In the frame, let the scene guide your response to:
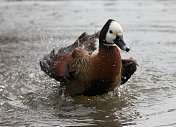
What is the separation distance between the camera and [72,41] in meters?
10.6

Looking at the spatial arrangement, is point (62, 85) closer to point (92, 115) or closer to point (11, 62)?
point (92, 115)

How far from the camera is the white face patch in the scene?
643cm

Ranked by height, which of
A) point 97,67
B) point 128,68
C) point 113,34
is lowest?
point 128,68

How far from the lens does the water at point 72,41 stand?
6.34 metres

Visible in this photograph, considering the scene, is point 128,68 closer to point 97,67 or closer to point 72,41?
point 97,67

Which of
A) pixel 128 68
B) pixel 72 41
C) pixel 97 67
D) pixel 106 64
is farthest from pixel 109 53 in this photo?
pixel 72 41

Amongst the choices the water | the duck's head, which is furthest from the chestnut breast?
the water

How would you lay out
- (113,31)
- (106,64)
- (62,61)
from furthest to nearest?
(62,61) < (106,64) < (113,31)

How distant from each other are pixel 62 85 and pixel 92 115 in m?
1.11

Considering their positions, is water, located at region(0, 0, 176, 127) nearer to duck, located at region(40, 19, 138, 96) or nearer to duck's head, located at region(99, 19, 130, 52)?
duck, located at region(40, 19, 138, 96)

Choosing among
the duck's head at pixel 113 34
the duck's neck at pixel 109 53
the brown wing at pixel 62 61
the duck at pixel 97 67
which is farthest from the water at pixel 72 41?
the duck's head at pixel 113 34

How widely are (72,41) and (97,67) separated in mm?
4111

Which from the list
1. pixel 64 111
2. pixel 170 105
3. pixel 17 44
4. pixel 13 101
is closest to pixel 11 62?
pixel 17 44

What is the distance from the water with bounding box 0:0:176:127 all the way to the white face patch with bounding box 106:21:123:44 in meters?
1.13
